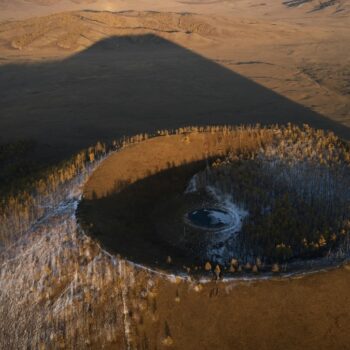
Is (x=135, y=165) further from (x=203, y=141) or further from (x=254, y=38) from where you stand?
(x=254, y=38)

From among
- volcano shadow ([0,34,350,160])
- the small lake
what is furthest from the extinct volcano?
volcano shadow ([0,34,350,160])

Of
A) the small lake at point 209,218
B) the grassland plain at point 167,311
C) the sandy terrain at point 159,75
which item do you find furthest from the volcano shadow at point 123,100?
the grassland plain at point 167,311

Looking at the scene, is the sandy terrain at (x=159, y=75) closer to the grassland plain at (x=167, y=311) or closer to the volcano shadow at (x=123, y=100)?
the volcano shadow at (x=123, y=100)

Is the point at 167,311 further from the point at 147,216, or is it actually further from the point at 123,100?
the point at 123,100

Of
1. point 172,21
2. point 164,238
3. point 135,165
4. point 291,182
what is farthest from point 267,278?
point 172,21

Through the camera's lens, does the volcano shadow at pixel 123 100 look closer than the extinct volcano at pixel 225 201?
No

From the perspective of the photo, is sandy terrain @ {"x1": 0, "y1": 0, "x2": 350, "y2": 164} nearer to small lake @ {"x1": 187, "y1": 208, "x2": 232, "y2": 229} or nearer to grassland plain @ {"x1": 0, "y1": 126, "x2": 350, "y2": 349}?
small lake @ {"x1": 187, "y1": 208, "x2": 232, "y2": 229}
